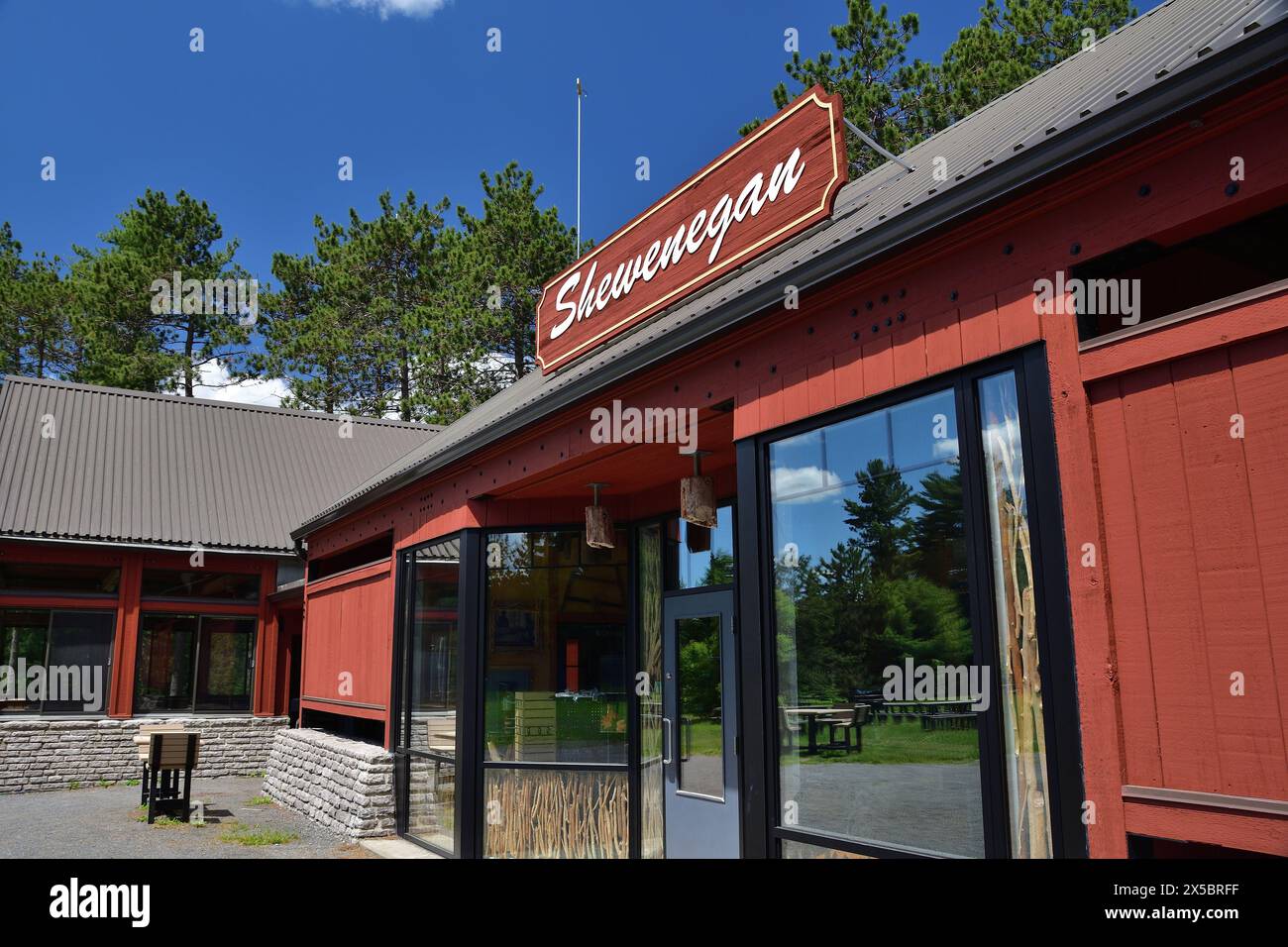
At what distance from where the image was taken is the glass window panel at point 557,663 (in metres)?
9.47

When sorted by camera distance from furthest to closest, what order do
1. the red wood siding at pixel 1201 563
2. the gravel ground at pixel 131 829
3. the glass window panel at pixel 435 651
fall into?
the gravel ground at pixel 131 829 → the glass window panel at pixel 435 651 → the red wood siding at pixel 1201 563

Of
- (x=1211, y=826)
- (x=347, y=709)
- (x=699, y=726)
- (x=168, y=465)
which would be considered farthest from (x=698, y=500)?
(x=168, y=465)

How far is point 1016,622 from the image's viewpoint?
169 inches

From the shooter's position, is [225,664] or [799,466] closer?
[799,466]

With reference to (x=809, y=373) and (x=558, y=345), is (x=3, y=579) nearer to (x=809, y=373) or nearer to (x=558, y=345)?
(x=558, y=345)

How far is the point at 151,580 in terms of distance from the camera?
757 inches

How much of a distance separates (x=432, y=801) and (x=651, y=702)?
10.3 feet

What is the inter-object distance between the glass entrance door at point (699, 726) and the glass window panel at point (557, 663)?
67 cm

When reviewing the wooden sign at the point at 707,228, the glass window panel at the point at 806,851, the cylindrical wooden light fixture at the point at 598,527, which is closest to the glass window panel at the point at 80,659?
the wooden sign at the point at 707,228

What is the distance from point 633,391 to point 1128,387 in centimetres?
415

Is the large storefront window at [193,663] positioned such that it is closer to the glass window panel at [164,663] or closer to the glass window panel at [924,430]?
the glass window panel at [164,663]

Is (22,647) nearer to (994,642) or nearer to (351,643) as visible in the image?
(351,643)
